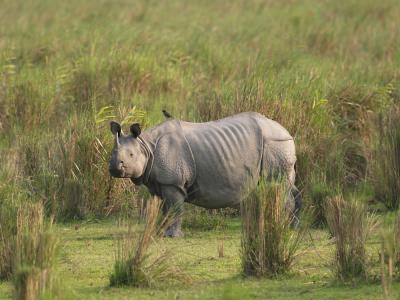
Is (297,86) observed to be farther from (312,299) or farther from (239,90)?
(312,299)

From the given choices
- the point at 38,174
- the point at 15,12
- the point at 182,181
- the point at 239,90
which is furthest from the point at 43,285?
the point at 15,12

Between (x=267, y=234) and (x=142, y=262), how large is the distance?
85 centimetres

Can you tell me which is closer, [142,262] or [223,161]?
[142,262]

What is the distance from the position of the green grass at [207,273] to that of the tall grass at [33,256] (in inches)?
8.8

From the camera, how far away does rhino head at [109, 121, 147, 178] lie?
9.60 m

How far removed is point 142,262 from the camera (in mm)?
7820

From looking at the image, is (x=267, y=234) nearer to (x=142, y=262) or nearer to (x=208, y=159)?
(x=142, y=262)

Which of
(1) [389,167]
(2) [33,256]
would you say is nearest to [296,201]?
(1) [389,167]

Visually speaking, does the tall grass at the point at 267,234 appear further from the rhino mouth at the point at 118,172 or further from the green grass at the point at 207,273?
the rhino mouth at the point at 118,172

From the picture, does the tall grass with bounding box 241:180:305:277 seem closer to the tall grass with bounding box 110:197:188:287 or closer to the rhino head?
the tall grass with bounding box 110:197:188:287

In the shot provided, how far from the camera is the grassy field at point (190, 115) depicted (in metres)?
8.54

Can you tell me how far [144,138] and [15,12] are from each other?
43.0 ft

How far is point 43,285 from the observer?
22.7ft

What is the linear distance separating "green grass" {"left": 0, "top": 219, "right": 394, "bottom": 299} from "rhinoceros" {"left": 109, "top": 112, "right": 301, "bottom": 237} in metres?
0.36
